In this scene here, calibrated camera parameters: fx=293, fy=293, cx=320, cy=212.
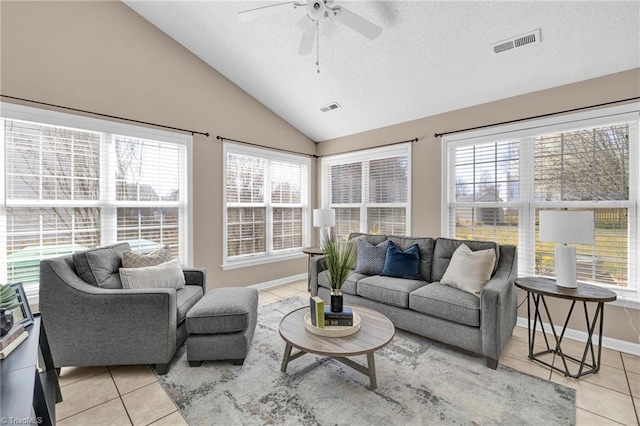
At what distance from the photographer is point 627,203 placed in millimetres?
2781

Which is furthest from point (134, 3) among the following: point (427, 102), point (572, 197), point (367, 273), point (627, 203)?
point (627, 203)

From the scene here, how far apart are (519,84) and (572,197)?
133 cm

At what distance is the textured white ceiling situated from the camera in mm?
2510

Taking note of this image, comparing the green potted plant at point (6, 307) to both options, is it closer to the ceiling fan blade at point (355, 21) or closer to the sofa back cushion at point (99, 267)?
the sofa back cushion at point (99, 267)

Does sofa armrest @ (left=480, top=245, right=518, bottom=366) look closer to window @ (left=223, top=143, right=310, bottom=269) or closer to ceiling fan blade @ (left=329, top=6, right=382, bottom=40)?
ceiling fan blade @ (left=329, top=6, right=382, bottom=40)

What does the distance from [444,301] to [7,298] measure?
9.87 feet

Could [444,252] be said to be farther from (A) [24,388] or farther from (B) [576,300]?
(A) [24,388]

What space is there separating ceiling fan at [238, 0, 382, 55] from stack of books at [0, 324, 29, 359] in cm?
243

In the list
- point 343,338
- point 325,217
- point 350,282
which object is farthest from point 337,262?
point 325,217

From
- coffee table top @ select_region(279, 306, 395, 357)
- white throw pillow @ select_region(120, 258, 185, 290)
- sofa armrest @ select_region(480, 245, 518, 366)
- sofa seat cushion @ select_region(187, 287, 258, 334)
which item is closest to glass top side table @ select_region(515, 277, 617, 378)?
sofa armrest @ select_region(480, 245, 518, 366)

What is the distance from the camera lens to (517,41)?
8.87ft

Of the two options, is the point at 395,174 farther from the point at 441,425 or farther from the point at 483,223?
the point at 441,425

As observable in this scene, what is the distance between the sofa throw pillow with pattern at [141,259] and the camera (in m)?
2.71

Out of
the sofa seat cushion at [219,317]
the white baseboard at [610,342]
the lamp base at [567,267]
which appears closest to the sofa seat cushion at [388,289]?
the lamp base at [567,267]
